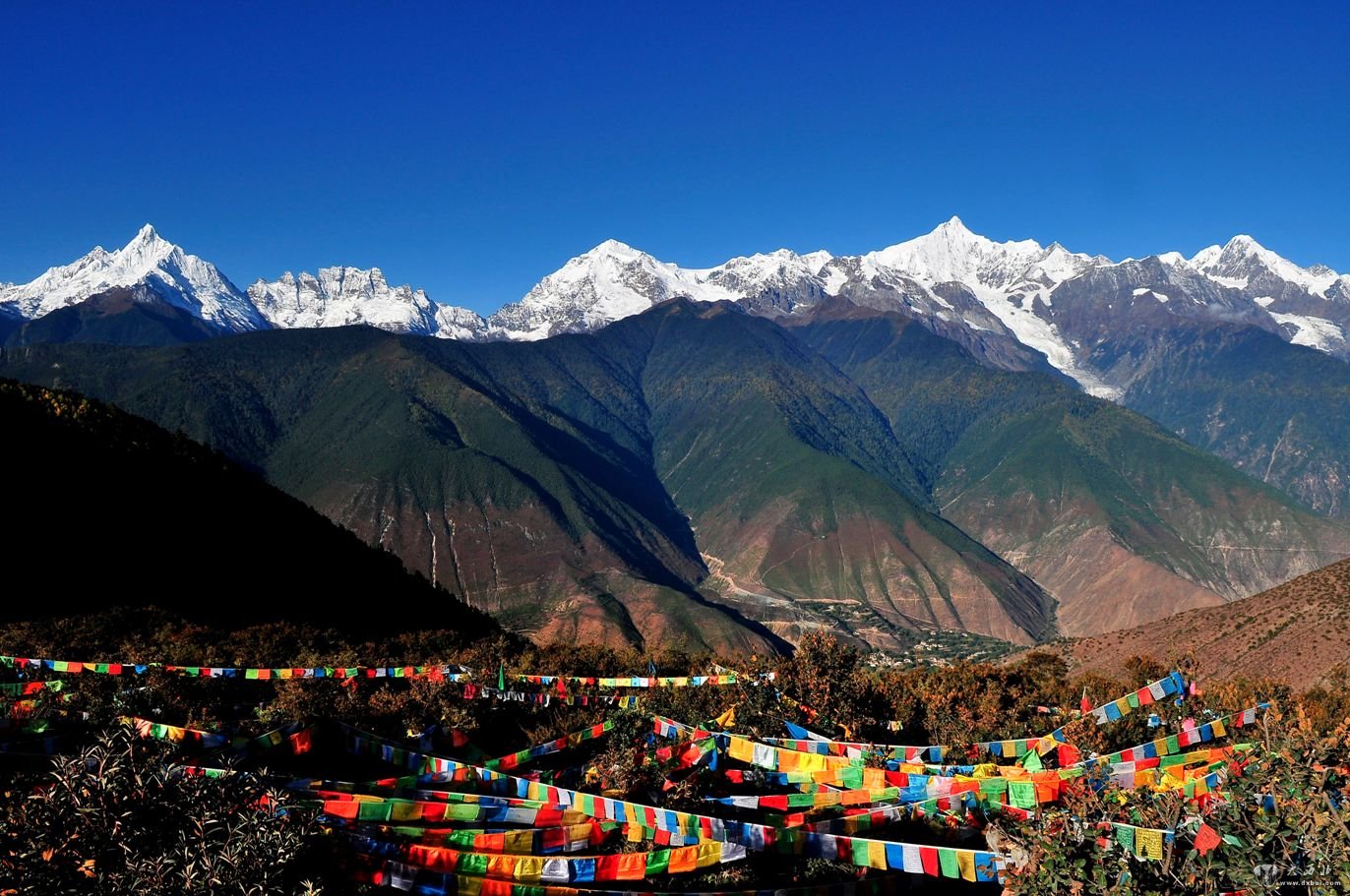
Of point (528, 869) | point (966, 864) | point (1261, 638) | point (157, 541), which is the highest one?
point (157, 541)

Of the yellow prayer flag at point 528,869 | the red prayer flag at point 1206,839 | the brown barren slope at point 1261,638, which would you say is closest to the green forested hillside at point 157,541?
the yellow prayer flag at point 528,869

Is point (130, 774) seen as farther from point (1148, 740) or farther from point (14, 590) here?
point (14, 590)

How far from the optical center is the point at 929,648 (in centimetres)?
19512

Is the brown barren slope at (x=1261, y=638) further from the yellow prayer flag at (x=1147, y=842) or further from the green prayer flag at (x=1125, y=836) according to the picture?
the green prayer flag at (x=1125, y=836)

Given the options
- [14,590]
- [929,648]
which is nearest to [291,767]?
[14,590]

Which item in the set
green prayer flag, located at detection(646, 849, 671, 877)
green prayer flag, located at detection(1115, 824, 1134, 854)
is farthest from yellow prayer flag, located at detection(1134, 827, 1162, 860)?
green prayer flag, located at detection(646, 849, 671, 877)

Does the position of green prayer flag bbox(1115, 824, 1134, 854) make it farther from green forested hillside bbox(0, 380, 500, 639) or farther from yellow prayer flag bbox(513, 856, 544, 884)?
green forested hillside bbox(0, 380, 500, 639)

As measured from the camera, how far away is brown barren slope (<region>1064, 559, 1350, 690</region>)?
2018 inches

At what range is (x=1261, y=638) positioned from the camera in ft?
186

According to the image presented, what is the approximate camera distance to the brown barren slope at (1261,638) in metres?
51.2

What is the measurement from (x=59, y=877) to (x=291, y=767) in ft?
37.2

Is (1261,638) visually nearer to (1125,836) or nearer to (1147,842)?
(1147,842)

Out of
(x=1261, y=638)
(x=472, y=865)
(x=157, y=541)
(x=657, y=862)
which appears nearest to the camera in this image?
(x=472, y=865)

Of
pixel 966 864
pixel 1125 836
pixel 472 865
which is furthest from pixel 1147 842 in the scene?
pixel 472 865
